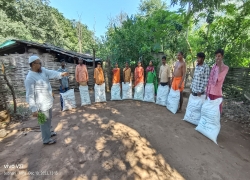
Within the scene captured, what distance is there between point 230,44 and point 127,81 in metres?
4.16

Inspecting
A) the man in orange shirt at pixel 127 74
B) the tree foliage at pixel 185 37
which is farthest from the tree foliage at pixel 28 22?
the man in orange shirt at pixel 127 74

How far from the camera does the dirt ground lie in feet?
6.66

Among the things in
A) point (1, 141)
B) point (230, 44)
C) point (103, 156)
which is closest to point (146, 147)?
point (103, 156)

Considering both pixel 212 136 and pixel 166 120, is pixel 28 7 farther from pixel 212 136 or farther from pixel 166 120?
pixel 212 136

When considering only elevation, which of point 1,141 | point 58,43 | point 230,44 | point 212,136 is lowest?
point 1,141

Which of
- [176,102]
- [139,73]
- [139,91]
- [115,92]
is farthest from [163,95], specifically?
[115,92]

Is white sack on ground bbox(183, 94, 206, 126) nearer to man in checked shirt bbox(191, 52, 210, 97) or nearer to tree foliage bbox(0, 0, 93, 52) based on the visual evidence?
man in checked shirt bbox(191, 52, 210, 97)

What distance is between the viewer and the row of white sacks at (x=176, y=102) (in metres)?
2.84

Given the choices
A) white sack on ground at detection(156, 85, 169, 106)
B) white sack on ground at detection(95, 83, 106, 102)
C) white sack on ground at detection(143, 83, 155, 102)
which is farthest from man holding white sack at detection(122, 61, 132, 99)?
white sack on ground at detection(156, 85, 169, 106)

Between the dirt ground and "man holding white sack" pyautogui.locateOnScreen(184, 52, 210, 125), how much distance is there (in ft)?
0.89

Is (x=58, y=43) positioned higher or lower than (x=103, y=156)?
higher

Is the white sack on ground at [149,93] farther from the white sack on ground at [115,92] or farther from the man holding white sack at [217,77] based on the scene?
the man holding white sack at [217,77]

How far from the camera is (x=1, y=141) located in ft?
10.1

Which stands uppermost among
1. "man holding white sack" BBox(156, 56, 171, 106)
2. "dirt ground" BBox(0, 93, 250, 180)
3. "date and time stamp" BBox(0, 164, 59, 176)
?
"man holding white sack" BBox(156, 56, 171, 106)
